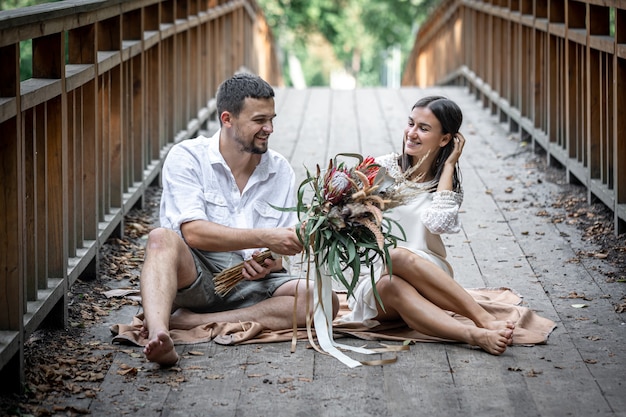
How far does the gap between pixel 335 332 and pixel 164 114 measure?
3.94m

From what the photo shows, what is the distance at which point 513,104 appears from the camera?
10453 millimetres

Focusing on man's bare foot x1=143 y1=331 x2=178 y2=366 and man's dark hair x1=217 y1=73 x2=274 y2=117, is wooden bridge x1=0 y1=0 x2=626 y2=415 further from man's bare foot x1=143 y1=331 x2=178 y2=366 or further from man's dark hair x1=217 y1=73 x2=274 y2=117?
man's dark hair x1=217 y1=73 x2=274 y2=117

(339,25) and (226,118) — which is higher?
(339,25)

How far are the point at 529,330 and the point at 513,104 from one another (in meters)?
5.94

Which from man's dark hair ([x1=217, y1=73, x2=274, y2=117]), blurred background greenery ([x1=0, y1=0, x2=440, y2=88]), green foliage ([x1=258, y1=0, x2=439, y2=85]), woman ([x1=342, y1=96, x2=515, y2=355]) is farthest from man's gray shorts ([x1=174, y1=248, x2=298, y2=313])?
green foliage ([x1=258, y1=0, x2=439, y2=85])

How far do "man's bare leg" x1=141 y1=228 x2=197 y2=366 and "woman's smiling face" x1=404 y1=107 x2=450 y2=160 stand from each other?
1.16 metres

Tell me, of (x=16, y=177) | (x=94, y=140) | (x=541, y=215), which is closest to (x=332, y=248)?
(x=16, y=177)

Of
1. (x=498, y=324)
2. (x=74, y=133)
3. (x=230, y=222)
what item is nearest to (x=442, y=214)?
(x=498, y=324)

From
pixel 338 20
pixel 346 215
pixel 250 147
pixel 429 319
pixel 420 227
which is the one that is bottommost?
pixel 429 319

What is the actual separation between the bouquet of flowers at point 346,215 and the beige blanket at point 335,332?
0.36 m

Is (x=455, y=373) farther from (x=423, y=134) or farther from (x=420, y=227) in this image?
(x=423, y=134)

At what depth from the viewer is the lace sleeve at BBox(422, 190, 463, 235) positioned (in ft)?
15.7

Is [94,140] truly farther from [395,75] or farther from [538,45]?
[395,75]

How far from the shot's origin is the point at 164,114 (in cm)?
Result: 830
